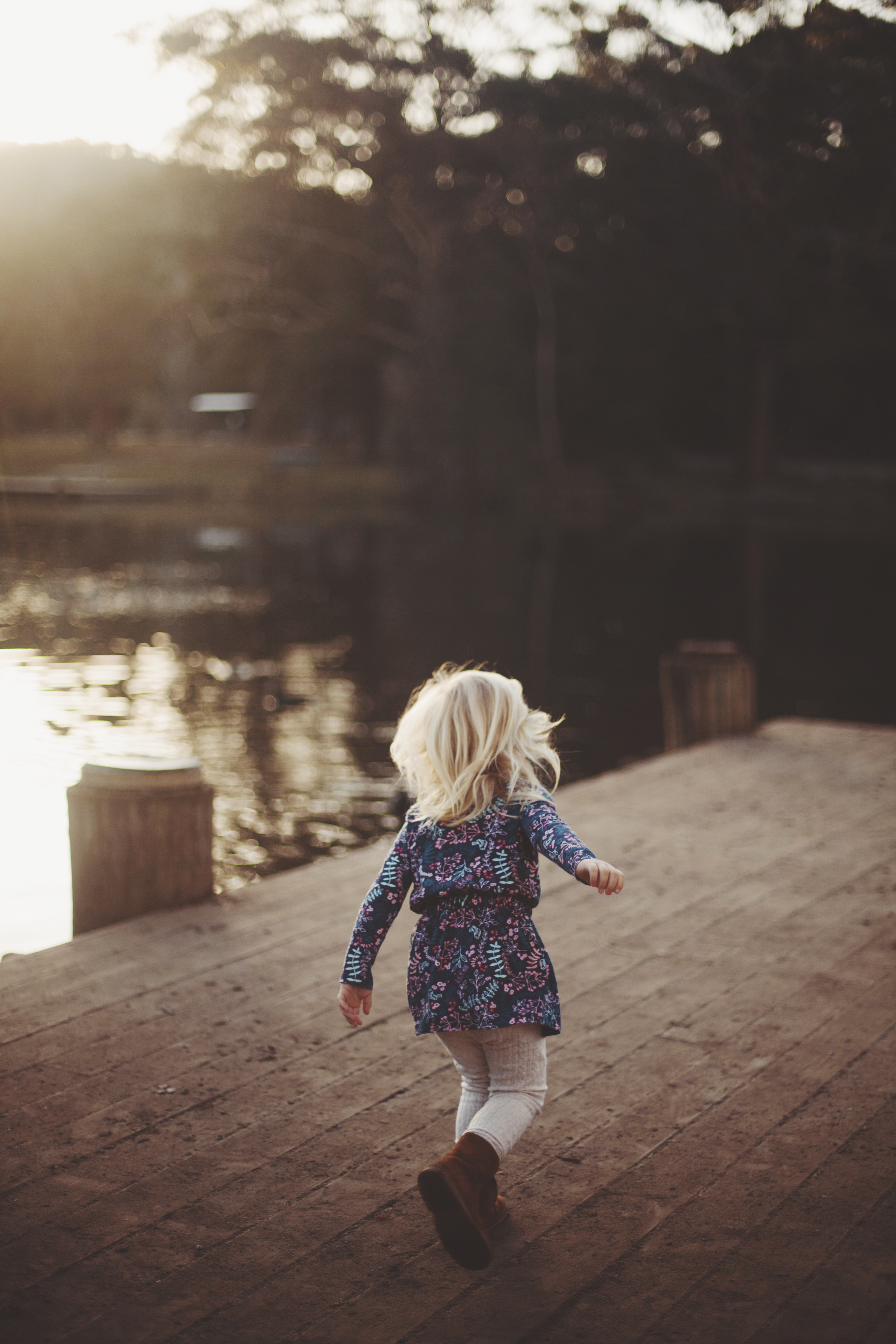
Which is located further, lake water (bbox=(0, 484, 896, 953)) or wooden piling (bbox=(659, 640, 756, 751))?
lake water (bbox=(0, 484, 896, 953))

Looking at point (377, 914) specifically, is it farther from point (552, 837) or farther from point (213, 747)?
point (213, 747)

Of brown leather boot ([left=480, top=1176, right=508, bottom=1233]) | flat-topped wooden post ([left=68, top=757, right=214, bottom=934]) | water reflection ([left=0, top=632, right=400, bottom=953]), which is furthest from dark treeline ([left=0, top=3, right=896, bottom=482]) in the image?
brown leather boot ([left=480, top=1176, right=508, bottom=1233])

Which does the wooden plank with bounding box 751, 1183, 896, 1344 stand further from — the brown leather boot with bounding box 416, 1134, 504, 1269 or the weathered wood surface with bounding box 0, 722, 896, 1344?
the brown leather boot with bounding box 416, 1134, 504, 1269

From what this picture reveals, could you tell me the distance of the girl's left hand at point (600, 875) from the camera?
252 centimetres

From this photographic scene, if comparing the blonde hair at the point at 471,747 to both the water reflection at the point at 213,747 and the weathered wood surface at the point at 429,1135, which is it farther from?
the water reflection at the point at 213,747

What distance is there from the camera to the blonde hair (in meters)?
2.67

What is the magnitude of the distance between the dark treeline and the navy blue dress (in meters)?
7.53

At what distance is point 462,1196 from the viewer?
2.51m

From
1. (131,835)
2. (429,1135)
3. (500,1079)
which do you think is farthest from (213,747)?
(500,1079)

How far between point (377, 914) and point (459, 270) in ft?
130

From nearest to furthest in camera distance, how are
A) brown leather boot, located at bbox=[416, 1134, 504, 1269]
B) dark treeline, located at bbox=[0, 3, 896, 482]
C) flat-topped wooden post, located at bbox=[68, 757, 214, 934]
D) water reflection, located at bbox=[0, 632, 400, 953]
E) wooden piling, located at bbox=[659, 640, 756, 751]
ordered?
brown leather boot, located at bbox=[416, 1134, 504, 1269]
flat-topped wooden post, located at bbox=[68, 757, 214, 934]
water reflection, located at bbox=[0, 632, 400, 953]
wooden piling, located at bbox=[659, 640, 756, 751]
dark treeline, located at bbox=[0, 3, 896, 482]

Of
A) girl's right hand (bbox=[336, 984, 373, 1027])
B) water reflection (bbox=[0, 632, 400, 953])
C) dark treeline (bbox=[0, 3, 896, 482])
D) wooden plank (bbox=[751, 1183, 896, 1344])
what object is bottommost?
water reflection (bbox=[0, 632, 400, 953])

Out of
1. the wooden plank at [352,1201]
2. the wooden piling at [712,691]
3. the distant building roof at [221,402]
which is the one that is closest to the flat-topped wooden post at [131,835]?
the wooden plank at [352,1201]

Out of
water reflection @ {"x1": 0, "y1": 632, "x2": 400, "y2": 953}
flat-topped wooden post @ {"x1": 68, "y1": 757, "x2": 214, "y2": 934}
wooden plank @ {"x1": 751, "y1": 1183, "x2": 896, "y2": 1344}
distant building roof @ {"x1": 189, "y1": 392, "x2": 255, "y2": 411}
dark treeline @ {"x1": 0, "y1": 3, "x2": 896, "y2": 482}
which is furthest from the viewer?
distant building roof @ {"x1": 189, "y1": 392, "x2": 255, "y2": 411}
